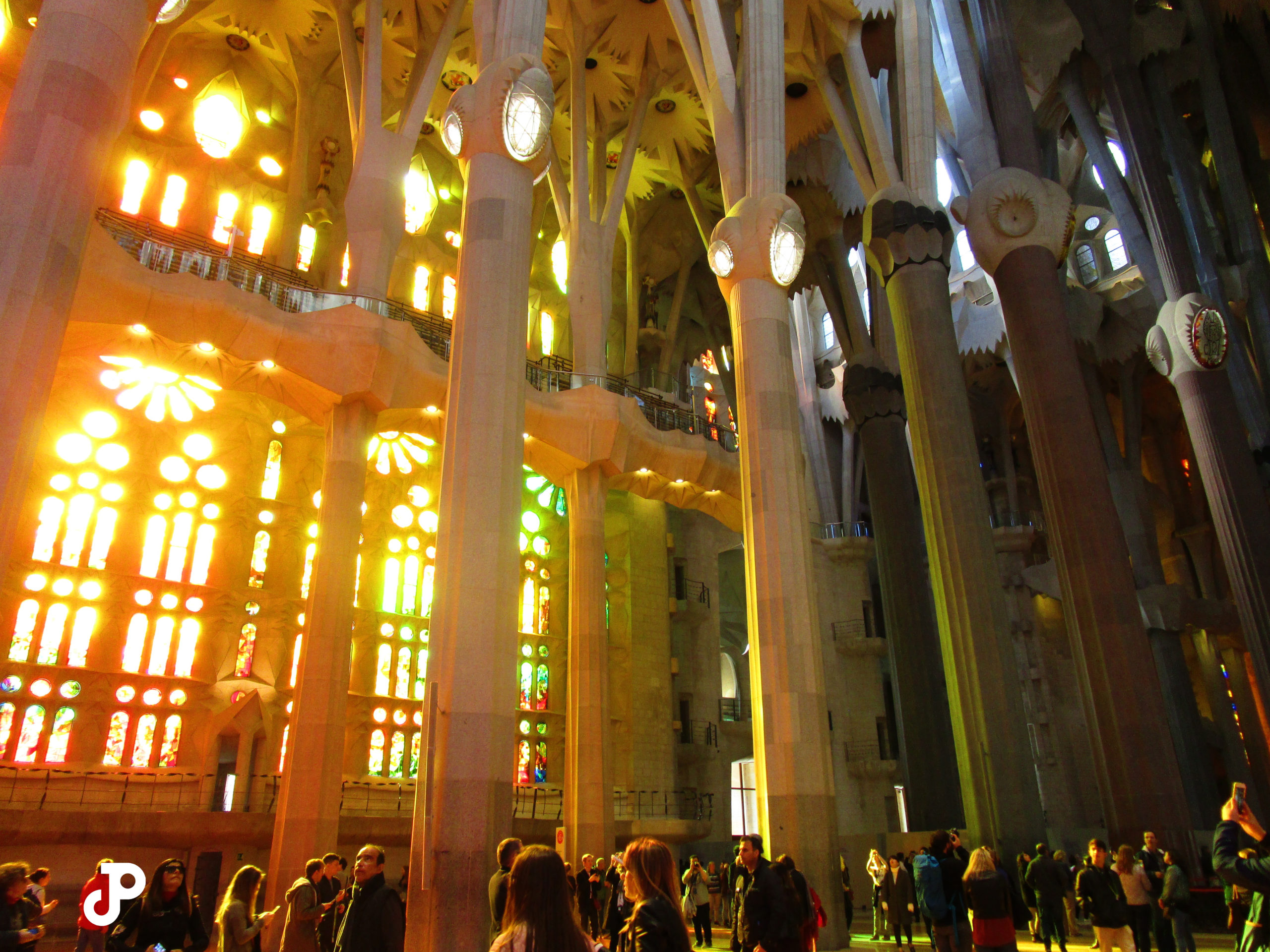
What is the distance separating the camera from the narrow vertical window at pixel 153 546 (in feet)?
56.5

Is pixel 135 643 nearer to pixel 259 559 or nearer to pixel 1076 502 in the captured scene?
pixel 259 559

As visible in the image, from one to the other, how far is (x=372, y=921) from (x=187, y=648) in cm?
1522

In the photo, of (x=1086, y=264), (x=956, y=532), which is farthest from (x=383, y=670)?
(x=1086, y=264)

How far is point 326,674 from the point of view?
13328 mm

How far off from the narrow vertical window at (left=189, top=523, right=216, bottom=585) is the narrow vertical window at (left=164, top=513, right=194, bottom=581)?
0.15 metres

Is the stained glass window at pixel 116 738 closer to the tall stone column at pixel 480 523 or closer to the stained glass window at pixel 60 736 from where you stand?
the stained glass window at pixel 60 736

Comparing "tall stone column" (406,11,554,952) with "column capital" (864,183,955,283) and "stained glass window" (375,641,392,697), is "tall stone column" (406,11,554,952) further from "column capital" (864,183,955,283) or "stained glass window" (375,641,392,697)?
"stained glass window" (375,641,392,697)

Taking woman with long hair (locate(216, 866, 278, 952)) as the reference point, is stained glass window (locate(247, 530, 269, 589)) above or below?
above

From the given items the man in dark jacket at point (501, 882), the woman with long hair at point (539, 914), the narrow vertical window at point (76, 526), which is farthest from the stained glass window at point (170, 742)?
the woman with long hair at point (539, 914)

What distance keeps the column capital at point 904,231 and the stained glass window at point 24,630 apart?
54.2 feet

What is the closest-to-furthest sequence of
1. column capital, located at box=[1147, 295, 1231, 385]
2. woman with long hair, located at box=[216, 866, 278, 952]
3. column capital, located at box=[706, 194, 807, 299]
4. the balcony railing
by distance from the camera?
1. woman with long hair, located at box=[216, 866, 278, 952]
2. column capital, located at box=[706, 194, 807, 299]
3. the balcony railing
4. column capital, located at box=[1147, 295, 1231, 385]

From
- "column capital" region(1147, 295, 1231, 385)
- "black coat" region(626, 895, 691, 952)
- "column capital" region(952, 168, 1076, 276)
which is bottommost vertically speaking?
"black coat" region(626, 895, 691, 952)

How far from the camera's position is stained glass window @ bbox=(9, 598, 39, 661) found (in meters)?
15.5

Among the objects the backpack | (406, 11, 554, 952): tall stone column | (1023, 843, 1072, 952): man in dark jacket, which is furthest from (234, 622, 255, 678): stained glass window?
(1023, 843, 1072, 952): man in dark jacket
